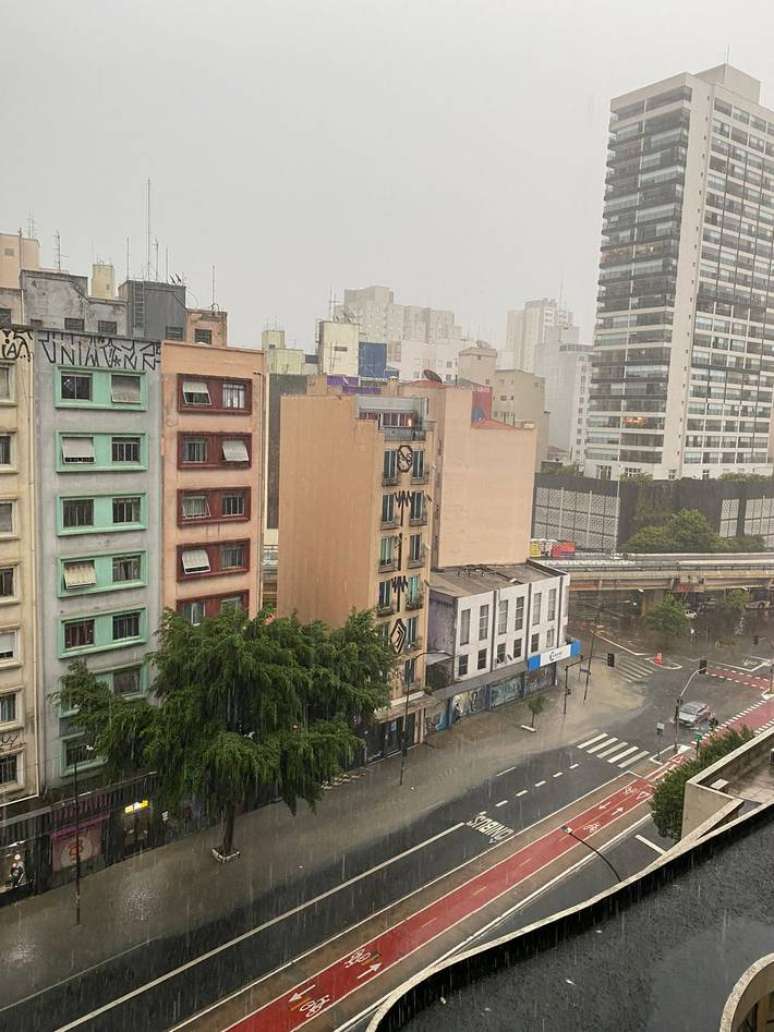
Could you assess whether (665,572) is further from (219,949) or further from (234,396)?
(219,949)

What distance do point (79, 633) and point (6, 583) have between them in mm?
3313

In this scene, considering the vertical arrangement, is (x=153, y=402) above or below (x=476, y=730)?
above

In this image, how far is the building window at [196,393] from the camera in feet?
105

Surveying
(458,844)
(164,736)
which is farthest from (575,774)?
(164,736)

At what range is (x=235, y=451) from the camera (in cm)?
3403

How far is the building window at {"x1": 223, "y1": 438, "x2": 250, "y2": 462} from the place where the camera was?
33688mm

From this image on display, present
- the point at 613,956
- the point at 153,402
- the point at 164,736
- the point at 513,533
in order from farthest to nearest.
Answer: the point at 513,533
the point at 153,402
the point at 164,736
the point at 613,956

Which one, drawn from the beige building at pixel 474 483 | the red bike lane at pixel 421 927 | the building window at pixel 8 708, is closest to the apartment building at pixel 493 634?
the beige building at pixel 474 483

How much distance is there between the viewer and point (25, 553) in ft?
92.2

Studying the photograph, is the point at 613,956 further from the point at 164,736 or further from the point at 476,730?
the point at 476,730

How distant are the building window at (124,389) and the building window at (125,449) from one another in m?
1.42

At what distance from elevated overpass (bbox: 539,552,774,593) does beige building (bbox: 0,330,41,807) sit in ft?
151

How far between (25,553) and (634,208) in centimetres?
8694

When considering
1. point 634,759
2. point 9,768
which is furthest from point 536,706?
point 9,768
